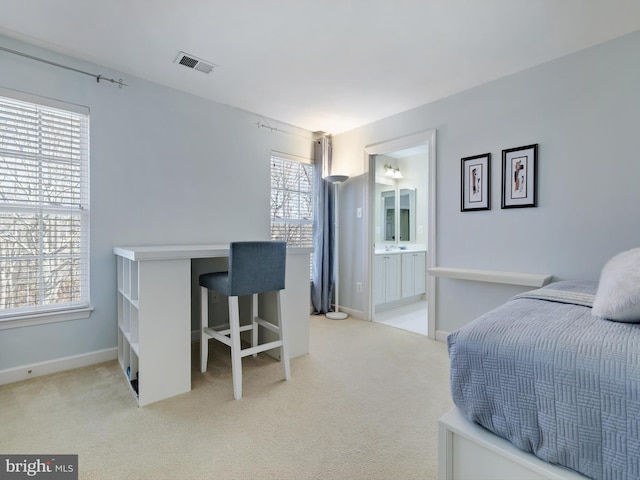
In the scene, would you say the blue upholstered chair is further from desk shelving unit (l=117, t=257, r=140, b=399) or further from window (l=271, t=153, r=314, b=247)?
window (l=271, t=153, r=314, b=247)

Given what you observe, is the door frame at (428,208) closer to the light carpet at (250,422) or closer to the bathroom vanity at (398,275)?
the bathroom vanity at (398,275)

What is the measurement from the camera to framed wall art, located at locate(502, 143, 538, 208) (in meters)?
2.47

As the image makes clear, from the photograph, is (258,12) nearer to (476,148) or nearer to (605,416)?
(476,148)

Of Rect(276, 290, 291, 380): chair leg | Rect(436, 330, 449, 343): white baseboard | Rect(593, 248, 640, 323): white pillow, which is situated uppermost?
Rect(593, 248, 640, 323): white pillow

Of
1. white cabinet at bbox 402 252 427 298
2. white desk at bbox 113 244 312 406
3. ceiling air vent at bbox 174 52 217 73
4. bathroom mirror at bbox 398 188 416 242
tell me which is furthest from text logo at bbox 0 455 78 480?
bathroom mirror at bbox 398 188 416 242

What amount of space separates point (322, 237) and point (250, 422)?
8.33 ft

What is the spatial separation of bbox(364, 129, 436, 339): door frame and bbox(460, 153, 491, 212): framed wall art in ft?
0.99

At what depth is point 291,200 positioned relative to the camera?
3922 millimetres

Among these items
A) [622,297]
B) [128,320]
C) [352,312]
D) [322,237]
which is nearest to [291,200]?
[322,237]

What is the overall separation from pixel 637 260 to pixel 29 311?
3477mm

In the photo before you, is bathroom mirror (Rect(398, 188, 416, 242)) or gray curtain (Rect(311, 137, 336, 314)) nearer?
gray curtain (Rect(311, 137, 336, 314))

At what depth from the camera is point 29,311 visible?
2.22 m

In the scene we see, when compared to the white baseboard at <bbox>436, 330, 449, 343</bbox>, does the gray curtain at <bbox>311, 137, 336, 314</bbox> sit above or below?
above

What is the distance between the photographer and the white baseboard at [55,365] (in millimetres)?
2139
